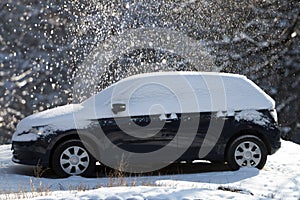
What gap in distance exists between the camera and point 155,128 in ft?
32.3

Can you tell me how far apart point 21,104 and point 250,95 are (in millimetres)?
23243

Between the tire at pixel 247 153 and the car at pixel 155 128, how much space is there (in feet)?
0.06

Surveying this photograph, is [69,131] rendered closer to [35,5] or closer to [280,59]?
[280,59]

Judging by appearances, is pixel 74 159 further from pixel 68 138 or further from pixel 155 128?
pixel 155 128

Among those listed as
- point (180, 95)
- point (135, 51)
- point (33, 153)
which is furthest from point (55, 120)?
point (135, 51)

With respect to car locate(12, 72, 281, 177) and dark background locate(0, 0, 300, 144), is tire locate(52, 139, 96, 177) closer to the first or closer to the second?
car locate(12, 72, 281, 177)

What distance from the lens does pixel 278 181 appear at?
9.34 meters

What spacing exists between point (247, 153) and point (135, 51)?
59.6 ft

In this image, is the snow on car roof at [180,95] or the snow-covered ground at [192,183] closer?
the snow-covered ground at [192,183]

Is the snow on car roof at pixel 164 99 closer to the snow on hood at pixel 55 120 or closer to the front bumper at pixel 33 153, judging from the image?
the snow on hood at pixel 55 120

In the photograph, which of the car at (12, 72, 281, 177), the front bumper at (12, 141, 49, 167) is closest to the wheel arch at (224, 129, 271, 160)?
the car at (12, 72, 281, 177)

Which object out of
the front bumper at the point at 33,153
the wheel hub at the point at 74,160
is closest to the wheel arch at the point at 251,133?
the wheel hub at the point at 74,160

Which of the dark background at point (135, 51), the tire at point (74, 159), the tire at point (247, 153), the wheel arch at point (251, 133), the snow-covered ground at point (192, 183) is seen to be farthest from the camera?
the dark background at point (135, 51)

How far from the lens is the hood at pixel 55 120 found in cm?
976
